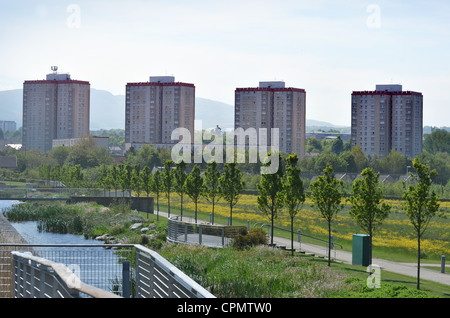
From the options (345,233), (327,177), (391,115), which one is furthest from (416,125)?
(327,177)

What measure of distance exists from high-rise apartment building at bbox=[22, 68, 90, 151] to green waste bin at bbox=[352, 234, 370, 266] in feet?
419

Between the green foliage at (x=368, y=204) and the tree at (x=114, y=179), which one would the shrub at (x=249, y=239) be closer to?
the green foliage at (x=368, y=204)

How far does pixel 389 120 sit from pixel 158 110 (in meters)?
48.1

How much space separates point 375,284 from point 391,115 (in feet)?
368

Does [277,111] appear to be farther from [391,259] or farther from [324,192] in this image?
[324,192]

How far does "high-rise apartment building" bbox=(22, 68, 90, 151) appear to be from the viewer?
473 ft

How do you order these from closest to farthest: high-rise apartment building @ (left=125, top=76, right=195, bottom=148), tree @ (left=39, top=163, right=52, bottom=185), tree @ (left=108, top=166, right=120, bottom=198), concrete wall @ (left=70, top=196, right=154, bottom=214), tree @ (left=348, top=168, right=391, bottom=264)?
tree @ (left=348, top=168, right=391, bottom=264) < concrete wall @ (left=70, top=196, right=154, bottom=214) < tree @ (left=108, top=166, right=120, bottom=198) < tree @ (left=39, top=163, right=52, bottom=185) < high-rise apartment building @ (left=125, top=76, right=195, bottom=148)

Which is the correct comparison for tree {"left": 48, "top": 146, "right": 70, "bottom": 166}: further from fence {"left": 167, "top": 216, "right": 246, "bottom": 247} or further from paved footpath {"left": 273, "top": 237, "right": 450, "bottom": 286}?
fence {"left": 167, "top": 216, "right": 246, "bottom": 247}

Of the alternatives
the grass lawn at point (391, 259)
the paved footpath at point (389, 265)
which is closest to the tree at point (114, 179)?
the grass lawn at point (391, 259)

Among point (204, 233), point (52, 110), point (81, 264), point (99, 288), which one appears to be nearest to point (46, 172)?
point (204, 233)

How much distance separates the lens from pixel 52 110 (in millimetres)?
146875

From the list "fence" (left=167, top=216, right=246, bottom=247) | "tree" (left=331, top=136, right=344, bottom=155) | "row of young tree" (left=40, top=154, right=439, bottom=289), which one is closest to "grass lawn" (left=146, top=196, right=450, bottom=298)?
"row of young tree" (left=40, top=154, right=439, bottom=289)

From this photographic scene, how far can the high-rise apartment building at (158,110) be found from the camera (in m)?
132
